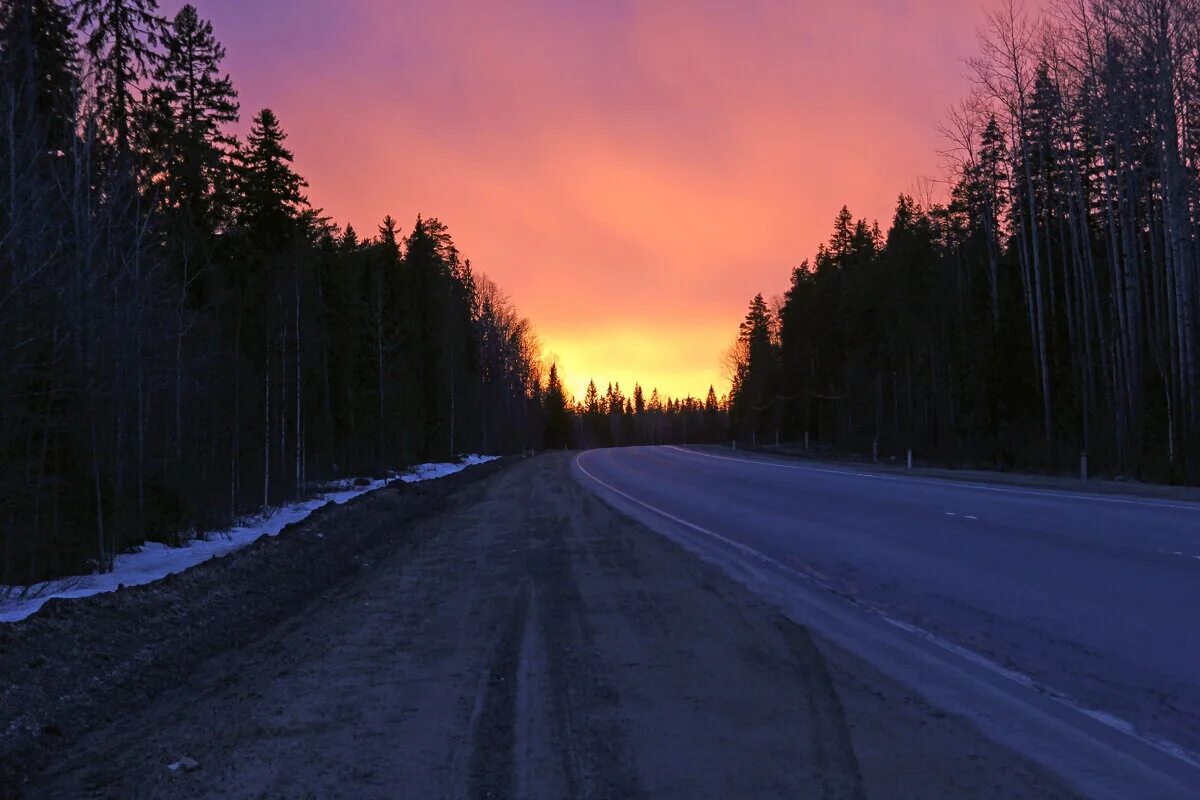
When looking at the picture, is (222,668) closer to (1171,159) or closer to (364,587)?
(364,587)

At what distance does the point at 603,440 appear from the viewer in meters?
183

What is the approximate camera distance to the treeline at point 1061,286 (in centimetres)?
2803

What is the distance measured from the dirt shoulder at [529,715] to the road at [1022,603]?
510 millimetres

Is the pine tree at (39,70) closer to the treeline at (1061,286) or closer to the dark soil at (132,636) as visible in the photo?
the dark soil at (132,636)

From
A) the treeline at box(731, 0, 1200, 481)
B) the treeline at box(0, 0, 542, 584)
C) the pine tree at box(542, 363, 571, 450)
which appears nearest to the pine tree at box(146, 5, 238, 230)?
the treeline at box(0, 0, 542, 584)

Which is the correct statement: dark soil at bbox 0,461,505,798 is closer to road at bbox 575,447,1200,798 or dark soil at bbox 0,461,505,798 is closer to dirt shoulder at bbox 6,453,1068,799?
dirt shoulder at bbox 6,453,1068,799

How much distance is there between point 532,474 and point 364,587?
27.8 metres

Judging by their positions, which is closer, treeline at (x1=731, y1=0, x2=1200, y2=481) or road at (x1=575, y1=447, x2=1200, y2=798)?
road at (x1=575, y1=447, x2=1200, y2=798)

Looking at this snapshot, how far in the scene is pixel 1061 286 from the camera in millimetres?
46000

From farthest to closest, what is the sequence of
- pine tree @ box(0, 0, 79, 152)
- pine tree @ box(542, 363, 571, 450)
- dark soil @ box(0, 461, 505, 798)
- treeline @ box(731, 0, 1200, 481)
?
pine tree @ box(542, 363, 571, 450) → treeline @ box(731, 0, 1200, 481) → pine tree @ box(0, 0, 79, 152) → dark soil @ box(0, 461, 505, 798)

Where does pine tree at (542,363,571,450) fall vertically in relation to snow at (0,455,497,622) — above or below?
above

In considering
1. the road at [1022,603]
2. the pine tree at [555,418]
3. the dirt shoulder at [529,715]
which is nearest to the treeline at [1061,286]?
the road at [1022,603]

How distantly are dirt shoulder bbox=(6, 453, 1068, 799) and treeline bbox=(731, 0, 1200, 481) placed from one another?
22.7m

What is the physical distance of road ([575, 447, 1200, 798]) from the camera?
5.10 m
